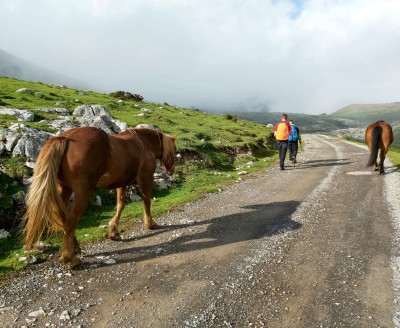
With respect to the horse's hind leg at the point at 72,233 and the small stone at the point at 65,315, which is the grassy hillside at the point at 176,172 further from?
the small stone at the point at 65,315

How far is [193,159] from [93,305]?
14065 millimetres

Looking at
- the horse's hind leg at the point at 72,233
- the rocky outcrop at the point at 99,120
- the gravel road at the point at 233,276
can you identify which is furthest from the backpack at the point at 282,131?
the horse's hind leg at the point at 72,233

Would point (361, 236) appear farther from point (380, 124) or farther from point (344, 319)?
point (380, 124)

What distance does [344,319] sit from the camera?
5098 mm

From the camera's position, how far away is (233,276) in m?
6.50

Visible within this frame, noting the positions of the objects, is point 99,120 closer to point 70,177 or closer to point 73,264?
point 70,177

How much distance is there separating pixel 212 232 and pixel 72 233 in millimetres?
3853

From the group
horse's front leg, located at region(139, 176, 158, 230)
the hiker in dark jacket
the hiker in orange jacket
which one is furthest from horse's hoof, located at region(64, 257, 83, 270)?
the hiker in dark jacket

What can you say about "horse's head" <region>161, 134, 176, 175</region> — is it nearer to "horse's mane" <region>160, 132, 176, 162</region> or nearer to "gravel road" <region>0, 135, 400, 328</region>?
"horse's mane" <region>160, 132, 176, 162</region>

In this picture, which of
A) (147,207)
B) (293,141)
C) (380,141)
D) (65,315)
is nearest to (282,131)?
(293,141)

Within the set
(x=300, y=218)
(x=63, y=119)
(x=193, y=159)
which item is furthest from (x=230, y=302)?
(x=63, y=119)

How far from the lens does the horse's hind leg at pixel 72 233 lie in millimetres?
6770

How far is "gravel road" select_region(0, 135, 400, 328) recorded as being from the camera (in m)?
5.18

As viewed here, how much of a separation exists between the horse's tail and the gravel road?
3.59 feet
